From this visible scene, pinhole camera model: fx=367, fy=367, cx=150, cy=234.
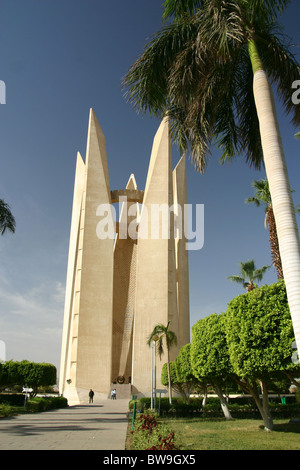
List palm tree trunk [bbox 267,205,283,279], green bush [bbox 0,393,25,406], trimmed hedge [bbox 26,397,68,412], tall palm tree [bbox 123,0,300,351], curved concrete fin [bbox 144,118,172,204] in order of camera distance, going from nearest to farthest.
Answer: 1. tall palm tree [bbox 123,0,300,351]
2. palm tree trunk [bbox 267,205,283,279]
3. trimmed hedge [bbox 26,397,68,412]
4. green bush [bbox 0,393,25,406]
5. curved concrete fin [bbox 144,118,172,204]

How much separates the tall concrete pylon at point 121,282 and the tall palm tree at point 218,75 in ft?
77.6

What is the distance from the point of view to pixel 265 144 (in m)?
6.82

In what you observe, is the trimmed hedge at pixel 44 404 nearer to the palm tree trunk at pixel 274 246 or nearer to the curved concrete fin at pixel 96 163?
the palm tree trunk at pixel 274 246

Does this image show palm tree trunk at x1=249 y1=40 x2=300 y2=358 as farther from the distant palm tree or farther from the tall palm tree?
the distant palm tree

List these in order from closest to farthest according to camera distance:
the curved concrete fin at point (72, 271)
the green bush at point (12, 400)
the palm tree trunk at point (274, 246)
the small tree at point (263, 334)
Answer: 1. the small tree at point (263, 334)
2. the palm tree trunk at point (274, 246)
3. the green bush at point (12, 400)
4. the curved concrete fin at point (72, 271)

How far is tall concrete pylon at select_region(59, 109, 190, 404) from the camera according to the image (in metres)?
30.1

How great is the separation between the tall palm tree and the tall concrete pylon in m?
23.6

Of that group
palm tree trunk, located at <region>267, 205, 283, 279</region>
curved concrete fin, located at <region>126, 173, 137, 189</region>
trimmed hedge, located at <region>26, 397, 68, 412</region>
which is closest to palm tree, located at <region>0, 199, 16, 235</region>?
trimmed hedge, located at <region>26, 397, 68, 412</region>

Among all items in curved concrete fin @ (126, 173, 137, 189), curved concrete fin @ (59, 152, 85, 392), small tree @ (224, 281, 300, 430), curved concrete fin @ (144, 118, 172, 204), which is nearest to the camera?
small tree @ (224, 281, 300, 430)

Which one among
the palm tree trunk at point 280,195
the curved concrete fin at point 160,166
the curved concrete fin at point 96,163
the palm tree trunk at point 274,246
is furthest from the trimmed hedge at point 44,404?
the curved concrete fin at point 160,166

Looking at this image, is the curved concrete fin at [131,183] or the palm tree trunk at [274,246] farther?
the curved concrete fin at [131,183]

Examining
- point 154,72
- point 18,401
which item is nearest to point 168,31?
point 154,72

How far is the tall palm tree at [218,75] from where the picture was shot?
25.0 feet

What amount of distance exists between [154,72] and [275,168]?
420cm
